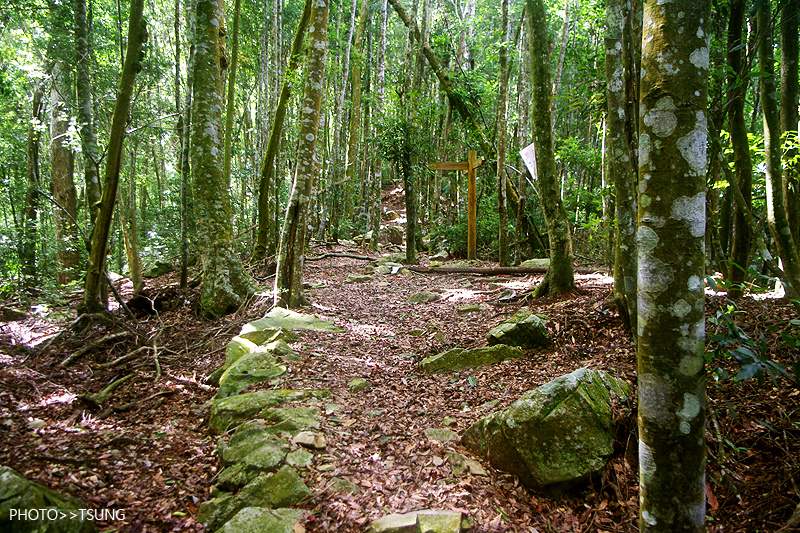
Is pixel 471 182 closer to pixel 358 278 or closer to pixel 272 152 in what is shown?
pixel 358 278

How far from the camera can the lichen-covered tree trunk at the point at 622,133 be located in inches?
140

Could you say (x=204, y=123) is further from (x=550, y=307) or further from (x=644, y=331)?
(x=644, y=331)

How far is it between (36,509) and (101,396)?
2.14 metres

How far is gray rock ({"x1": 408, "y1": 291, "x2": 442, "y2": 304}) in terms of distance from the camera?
7.39 meters

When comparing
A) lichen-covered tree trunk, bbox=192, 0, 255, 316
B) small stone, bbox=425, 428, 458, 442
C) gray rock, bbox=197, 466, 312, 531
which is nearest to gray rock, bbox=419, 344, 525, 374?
small stone, bbox=425, 428, 458, 442

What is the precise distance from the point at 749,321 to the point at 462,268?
244 inches

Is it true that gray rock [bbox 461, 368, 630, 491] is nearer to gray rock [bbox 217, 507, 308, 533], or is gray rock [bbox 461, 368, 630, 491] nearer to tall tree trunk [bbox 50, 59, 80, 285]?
gray rock [bbox 217, 507, 308, 533]

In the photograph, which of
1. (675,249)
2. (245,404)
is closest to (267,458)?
(245,404)

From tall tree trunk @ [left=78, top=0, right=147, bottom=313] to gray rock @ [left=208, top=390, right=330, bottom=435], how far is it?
9.94 ft

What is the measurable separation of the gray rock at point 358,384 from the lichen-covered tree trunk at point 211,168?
3.04 m

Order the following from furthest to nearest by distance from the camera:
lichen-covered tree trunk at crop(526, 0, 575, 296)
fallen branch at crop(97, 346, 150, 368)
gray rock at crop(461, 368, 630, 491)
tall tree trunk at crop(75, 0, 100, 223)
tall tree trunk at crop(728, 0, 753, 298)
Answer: lichen-covered tree trunk at crop(526, 0, 575, 296) < tall tree trunk at crop(75, 0, 100, 223) < fallen branch at crop(97, 346, 150, 368) < tall tree trunk at crop(728, 0, 753, 298) < gray rock at crop(461, 368, 630, 491)

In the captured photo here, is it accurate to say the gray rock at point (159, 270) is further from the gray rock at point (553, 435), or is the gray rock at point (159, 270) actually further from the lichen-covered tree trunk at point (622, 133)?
the lichen-covered tree trunk at point (622, 133)

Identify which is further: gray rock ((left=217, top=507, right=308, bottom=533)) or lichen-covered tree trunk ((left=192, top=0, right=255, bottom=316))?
lichen-covered tree trunk ((left=192, top=0, right=255, bottom=316))

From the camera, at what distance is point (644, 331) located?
67.8 inches
